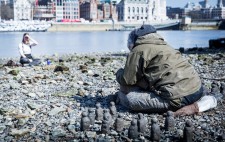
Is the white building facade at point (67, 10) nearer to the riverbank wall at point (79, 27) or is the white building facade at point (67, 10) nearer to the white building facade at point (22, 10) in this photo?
the white building facade at point (22, 10)

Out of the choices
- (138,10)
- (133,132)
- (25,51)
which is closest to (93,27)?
(138,10)

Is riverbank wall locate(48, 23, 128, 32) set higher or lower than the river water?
higher

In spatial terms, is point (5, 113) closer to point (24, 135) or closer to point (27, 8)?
point (24, 135)

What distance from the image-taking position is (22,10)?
503 feet

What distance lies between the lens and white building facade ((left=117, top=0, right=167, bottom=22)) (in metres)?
169

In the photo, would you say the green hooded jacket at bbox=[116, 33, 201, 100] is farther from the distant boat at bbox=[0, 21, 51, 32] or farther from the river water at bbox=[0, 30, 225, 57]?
the distant boat at bbox=[0, 21, 51, 32]

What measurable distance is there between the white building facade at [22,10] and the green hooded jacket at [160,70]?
150m

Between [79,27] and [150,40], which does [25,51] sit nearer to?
[150,40]

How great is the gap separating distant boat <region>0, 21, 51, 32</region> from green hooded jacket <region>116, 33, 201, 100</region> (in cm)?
11605

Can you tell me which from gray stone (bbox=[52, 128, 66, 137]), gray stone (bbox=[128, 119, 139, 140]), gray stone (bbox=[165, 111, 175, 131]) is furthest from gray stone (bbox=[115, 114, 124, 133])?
gray stone (bbox=[52, 128, 66, 137])

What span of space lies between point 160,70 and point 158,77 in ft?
0.37

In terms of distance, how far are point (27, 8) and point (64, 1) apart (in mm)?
15162

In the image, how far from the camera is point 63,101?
7.62 m

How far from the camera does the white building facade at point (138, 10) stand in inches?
6644
